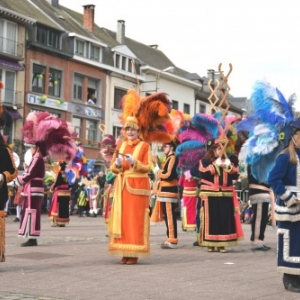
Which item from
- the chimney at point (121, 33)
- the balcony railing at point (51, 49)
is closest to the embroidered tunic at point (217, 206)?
the balcony railing at point (51, 49)

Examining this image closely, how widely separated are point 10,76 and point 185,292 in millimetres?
32799

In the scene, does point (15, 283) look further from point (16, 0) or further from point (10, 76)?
point (16, 0)

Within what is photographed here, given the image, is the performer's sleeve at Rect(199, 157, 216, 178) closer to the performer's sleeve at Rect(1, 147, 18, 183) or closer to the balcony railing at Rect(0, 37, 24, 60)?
the performer's sleeve at Rect(1, 147, 18, 183)

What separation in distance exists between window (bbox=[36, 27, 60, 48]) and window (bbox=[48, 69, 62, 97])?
167 cm

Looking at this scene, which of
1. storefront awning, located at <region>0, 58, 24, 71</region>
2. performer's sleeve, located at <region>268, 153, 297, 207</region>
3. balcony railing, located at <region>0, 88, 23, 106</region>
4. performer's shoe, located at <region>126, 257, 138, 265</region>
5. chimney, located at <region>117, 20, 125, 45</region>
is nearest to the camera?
performer's sleeve, located at <region>268, 153, 297, 207</region>

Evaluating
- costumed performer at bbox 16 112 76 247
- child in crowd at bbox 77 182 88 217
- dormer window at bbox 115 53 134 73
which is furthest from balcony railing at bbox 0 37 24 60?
costumed performer at bbox 16 112 76 247

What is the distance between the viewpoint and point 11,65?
37.4 m

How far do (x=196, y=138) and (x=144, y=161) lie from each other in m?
2.98

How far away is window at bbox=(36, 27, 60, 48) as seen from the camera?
132 feet

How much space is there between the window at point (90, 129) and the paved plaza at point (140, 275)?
108 feet

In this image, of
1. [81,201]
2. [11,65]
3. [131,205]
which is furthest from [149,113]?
[11,65]

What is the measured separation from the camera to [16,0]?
41219 millimetres

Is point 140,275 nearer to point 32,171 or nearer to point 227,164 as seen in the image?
point 227,164

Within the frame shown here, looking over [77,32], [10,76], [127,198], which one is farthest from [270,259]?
[77,32]
